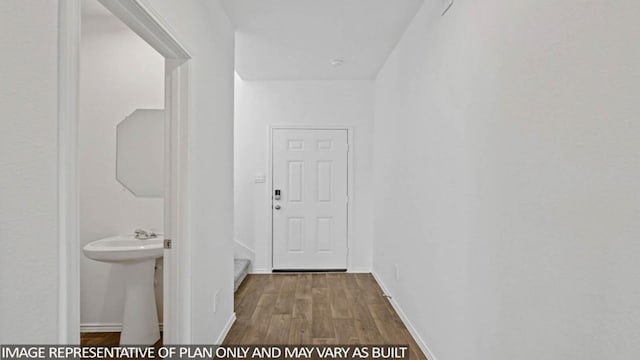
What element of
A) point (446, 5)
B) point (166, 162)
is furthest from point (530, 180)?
point (166, 162)

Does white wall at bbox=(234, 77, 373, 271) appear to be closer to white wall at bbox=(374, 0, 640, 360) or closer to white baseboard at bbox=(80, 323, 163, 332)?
white baseboard at bbox=(80, 323, 163, 332)

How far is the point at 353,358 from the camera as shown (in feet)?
8.96

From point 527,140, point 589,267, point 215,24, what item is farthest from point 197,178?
point 589,267

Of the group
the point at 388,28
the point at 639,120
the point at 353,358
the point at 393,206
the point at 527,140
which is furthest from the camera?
the point at 393,206

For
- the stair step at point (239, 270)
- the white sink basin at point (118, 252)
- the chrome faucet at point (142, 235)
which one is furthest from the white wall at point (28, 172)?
the stair step at point (239, 270)

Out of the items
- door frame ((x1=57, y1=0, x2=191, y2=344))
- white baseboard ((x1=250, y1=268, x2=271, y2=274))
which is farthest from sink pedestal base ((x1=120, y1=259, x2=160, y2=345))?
white baseboard ((x1=250, y1=268, x2=271, y2=274))

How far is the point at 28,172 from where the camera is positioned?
0.97 metres

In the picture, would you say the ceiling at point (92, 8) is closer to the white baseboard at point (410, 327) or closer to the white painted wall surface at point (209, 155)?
the white painted wall surface at point (209, 155)

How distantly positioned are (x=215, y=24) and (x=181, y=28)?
786 millimetres

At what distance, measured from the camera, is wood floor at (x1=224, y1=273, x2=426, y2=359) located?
3.05 meters

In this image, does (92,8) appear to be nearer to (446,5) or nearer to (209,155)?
(209,155)

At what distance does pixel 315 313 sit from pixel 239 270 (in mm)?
1371

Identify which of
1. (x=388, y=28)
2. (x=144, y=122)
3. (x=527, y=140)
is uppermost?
(x=388, y=28)

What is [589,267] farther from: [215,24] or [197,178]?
[215,24]
